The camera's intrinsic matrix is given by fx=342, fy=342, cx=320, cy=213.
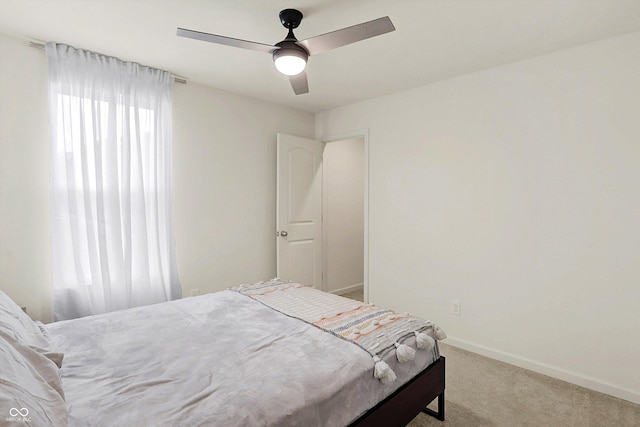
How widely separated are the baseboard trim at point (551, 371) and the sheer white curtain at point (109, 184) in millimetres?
2676

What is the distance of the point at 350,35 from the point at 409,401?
6.08 feet

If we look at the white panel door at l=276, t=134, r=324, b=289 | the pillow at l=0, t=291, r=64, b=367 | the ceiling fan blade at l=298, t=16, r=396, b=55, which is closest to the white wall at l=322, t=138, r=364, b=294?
the white panel door at l=276, t=134, r=324, b=289

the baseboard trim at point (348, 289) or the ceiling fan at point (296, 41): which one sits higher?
the ceiling fan at point (296, 41)

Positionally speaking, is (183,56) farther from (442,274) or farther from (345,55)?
(442,274)

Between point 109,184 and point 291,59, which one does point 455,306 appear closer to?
point 291,59

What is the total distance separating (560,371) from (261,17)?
128 inches


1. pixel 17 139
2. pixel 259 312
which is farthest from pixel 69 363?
pixel 17 139

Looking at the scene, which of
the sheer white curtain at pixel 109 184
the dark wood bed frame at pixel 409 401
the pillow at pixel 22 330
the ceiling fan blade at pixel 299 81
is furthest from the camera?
the sheer white curtain at pixel 109 184

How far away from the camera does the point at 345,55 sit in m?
2.70

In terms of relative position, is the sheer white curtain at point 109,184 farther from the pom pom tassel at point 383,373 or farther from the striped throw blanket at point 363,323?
the pom pom tassel at point 383,373

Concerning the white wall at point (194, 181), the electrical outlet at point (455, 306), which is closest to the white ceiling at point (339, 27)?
the white wall at point (194, 181)

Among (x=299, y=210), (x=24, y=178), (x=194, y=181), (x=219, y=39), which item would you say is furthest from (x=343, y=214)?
(x=24, y=178)

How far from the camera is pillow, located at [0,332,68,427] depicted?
0.83m

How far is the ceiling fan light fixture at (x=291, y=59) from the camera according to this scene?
1.93m
